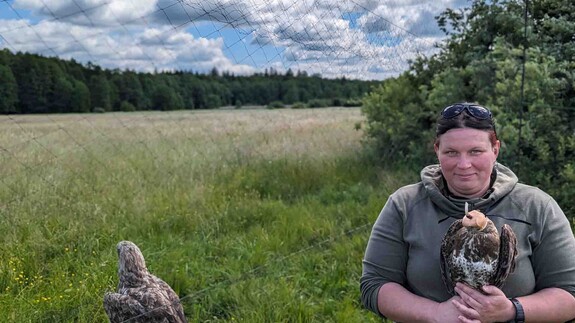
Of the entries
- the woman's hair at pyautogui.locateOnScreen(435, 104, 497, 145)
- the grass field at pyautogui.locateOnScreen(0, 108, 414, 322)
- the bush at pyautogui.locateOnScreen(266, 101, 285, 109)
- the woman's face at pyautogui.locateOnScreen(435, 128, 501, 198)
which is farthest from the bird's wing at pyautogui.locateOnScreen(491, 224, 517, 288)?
the bush at pyautogui.locateOnScreen(266, 101, 285, 109)

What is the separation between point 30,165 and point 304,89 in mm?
3183

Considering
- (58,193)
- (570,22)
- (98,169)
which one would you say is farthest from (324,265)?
(570,22)

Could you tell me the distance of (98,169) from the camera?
287 inches

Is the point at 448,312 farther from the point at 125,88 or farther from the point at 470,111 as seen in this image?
the point at 125,88

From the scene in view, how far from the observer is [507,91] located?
679 centimetres

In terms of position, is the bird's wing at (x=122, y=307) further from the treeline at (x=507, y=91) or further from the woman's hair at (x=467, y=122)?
the treeline at (x=507, y=91)

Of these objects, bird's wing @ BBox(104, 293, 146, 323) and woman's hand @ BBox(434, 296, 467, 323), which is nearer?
woman's hand @ BBox(434, 296, 467, 323)

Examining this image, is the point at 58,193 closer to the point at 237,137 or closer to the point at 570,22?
the point at 237,137

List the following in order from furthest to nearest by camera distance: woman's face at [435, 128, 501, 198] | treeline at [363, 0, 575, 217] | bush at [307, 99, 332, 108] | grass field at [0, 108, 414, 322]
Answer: bush at [307, 99, 332, 108] → treeline at [363, 0, 575, 217] → grass field at [0, 108, 414, 322] → woman's face at [435, 128, 501, 198]

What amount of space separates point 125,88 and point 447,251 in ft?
14.0

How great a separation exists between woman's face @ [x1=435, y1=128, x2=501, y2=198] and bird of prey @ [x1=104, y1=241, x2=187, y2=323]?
181cm

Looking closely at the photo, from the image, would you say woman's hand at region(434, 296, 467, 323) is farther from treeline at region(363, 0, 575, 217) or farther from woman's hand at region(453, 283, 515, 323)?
treeline at region(363, 0, 575, 217)

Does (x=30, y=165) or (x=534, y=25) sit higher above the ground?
(x=534, y=25)

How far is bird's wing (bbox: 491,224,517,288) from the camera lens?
81.6 inches
